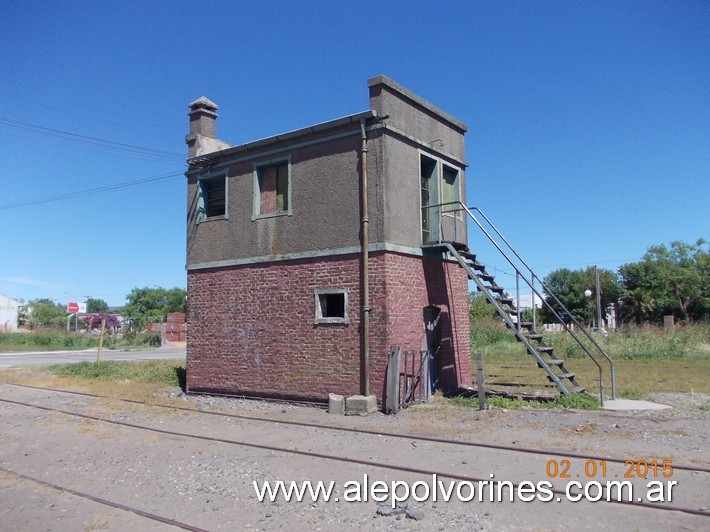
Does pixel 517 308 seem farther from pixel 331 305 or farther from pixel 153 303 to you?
pixel 153 303

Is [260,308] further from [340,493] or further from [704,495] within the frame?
[704,495]

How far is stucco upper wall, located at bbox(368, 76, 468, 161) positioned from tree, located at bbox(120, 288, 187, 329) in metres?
50.3

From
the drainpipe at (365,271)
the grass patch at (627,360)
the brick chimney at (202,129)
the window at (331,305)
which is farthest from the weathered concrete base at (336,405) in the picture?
the brick chimney at (202,129)

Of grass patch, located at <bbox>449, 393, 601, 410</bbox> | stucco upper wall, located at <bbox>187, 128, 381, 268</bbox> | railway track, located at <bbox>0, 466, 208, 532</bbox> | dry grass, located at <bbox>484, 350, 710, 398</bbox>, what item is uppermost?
stucco upper wall, located at <bbox>187, 128, 381, 268</bbox>

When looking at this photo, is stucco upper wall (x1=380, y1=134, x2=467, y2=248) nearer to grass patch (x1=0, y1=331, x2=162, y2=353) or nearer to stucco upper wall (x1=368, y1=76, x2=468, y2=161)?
stucco upper wall (x1=368, y1=76, x2=468, y2=161)

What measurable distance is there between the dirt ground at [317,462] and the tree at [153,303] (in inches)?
1950

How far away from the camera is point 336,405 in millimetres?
11898

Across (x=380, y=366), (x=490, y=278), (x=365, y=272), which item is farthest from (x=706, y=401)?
(x=365, y=272)

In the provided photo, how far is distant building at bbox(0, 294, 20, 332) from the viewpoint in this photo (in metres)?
78.5

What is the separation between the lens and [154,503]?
641 cm

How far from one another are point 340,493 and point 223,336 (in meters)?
8.61

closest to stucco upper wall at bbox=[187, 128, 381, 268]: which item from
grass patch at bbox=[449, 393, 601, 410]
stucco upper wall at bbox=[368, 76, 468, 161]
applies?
stucco upper wall at bbox=[368, 76, 468, 161]

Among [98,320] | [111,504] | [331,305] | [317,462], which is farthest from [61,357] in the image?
[98,320]

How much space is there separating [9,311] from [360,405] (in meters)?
83.5
